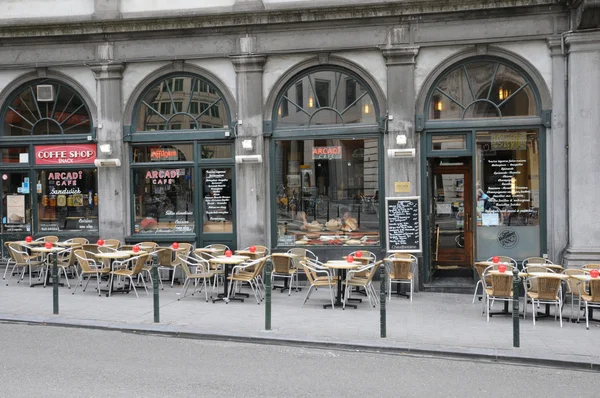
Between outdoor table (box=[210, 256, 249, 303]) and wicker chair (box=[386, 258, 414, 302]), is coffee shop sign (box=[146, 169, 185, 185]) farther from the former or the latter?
wicker chair (box=[386, 258, 414, 302])

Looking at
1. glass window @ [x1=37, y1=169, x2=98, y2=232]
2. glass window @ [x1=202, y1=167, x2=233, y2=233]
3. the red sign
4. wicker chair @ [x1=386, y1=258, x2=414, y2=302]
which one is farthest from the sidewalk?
the red sign

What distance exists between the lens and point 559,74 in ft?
41.9

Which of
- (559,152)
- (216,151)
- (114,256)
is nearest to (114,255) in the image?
(114,256)

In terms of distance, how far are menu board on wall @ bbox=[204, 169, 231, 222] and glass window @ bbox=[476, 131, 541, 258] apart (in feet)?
19.6

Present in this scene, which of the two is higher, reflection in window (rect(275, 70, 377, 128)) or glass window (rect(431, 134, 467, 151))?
reflection in window (rect(275, 70, 377, 128))

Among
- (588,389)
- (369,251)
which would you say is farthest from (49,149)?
(588,389)

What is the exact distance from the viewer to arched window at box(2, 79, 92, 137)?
603 inches

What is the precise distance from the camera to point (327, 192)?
14117mm

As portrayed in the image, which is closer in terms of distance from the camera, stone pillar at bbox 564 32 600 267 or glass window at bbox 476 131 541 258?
stone pillar at bbox 564 32 600 267

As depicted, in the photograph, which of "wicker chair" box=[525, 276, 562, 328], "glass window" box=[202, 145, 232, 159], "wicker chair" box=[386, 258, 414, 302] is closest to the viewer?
"wicker chair" box=[525, 276, 562, 328]

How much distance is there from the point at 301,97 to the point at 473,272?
577 centimetres

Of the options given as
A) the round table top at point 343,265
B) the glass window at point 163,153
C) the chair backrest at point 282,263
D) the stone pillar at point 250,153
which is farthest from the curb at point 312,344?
the glass window at point 163,153

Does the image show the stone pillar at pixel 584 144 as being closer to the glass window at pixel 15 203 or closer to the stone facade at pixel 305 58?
the stone facade at pixel 305 58

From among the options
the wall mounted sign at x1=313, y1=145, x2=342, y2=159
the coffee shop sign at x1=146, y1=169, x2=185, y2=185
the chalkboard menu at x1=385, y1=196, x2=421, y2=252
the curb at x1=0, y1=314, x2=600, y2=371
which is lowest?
the curb at x1=0, y1=314, x2=600, y2=371
